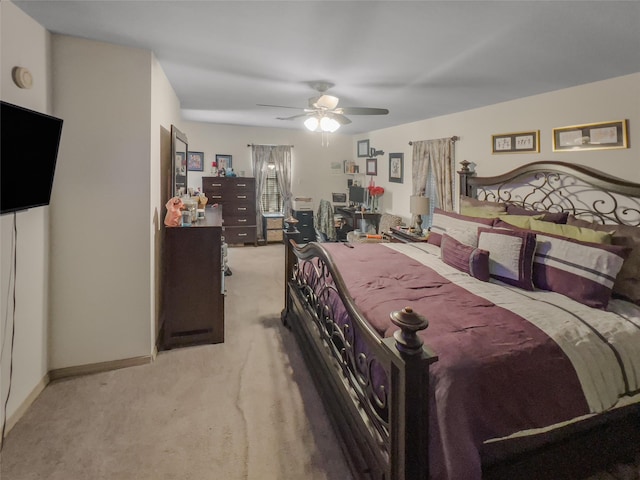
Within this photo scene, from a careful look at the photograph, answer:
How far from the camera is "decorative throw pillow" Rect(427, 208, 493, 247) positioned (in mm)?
2898

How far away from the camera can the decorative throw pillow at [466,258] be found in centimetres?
236

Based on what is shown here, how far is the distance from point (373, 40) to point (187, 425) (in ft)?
8.70

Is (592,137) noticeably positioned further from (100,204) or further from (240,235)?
(240,235)

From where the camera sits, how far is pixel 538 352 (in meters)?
1.37

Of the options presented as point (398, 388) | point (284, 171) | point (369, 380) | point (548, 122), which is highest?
point (284, 171)

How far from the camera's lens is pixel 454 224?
3145 mm

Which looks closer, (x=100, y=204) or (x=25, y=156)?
(x=25, y=156)

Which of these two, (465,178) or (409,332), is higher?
(465,178)

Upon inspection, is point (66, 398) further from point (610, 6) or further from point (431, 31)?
point (610, 6)

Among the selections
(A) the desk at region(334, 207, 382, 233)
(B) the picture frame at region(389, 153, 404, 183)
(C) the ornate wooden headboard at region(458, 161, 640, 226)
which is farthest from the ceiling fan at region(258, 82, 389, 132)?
(A) the desk at region(334, 207, 382, 233)

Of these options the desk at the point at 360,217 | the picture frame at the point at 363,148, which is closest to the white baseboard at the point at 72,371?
the desk at the point at 360,217

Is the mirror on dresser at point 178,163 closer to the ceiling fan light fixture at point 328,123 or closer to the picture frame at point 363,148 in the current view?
the ceiling fan light fixture at point 328,123

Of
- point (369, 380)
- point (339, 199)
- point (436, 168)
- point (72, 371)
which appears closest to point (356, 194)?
point (339, 199)

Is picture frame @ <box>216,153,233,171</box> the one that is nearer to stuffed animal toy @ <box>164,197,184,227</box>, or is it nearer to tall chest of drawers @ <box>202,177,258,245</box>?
tall chest of drawers @ <box>202,177,258,245</box>
